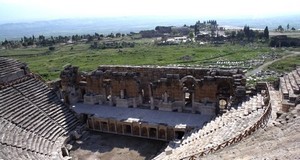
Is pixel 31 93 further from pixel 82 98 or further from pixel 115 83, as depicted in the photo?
pixel 115 83

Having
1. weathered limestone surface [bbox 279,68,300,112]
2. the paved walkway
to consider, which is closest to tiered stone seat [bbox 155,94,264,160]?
weathered limestone surface [bbox 279,68,300,112]

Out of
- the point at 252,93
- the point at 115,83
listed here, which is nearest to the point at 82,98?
the point at 115,83

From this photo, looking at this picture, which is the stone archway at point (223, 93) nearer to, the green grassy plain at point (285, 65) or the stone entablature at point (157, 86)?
the stone entablature at point (157, 86)

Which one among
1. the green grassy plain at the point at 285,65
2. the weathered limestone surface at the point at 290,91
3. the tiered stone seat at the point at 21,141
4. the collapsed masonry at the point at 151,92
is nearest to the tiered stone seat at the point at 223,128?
the weathered limestone surface at the point at 290,91

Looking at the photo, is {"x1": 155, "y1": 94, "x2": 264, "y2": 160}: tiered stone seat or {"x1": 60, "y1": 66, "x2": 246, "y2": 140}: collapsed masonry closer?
{"x1": 155, "y1": 94, "x2": 264, "y2": 160}: tiered stone seat

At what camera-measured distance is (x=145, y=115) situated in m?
30.6

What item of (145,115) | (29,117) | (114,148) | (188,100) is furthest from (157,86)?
(29,117)

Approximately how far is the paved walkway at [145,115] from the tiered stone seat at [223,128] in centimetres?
245

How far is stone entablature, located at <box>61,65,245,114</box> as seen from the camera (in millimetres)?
29484

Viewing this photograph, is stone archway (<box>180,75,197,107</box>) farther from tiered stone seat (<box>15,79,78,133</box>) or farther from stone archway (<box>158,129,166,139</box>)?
tiered stone seat (<box>15,79,78,133</box>)

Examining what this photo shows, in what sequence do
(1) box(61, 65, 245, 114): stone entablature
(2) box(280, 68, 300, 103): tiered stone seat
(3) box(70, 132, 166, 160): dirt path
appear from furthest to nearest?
1. (1) box(61, 65, 245, 114): stone entablature
2. (3) box(70, 132, 166, 160): dirt path
3. (2) box(280, 68, 300, 103): tiered stone seat

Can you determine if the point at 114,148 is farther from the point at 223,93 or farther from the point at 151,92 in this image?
the point at 223,93

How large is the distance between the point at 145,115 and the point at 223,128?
9.95 meters

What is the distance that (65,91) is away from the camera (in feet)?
115
